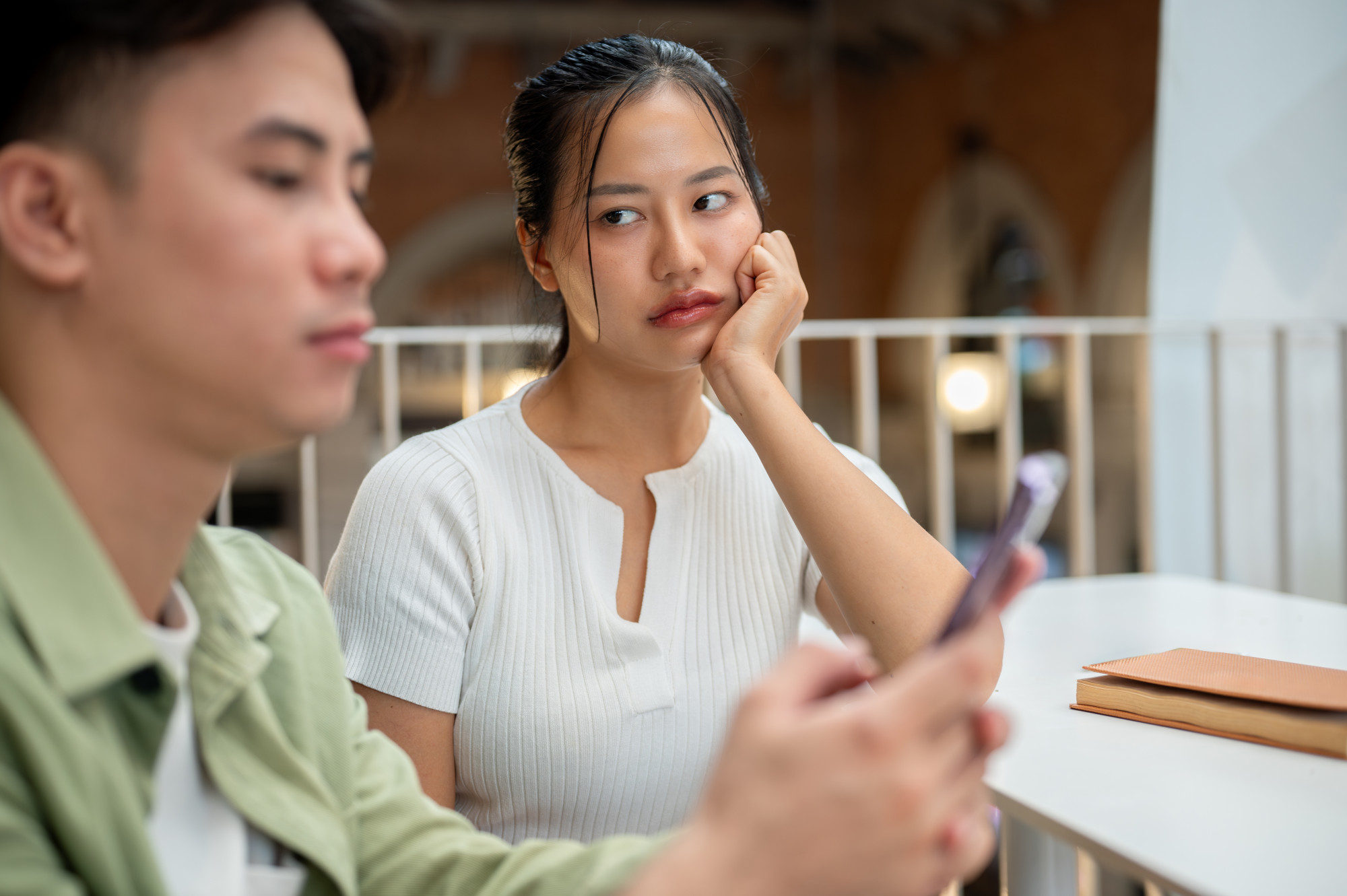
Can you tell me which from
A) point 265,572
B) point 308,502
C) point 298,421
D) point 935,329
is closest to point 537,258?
point 265,572

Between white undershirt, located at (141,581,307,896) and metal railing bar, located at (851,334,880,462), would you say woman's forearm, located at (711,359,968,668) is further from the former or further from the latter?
metal railing bar, located at (851,334,880,462)

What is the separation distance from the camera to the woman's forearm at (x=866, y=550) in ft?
3.52

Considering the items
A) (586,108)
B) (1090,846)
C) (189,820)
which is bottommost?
(1090,846)

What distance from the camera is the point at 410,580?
1.11m

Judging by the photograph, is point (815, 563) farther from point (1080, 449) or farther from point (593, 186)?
point (1080, 449)

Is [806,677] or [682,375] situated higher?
[682,375]

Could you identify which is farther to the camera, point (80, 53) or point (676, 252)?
point (676, 252)

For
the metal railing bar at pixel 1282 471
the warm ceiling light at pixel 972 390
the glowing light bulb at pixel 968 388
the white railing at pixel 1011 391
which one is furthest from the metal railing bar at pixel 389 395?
the glowing light bulb at pixel 968 388

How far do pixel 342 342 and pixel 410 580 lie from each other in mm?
554

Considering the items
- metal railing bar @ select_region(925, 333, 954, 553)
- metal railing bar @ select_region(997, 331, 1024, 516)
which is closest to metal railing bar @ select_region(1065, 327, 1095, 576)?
metal railing bar @ select_region(997, 331, 1024, 516)

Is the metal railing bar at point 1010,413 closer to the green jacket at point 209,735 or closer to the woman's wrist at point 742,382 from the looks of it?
the woman's wrist at point 742,382

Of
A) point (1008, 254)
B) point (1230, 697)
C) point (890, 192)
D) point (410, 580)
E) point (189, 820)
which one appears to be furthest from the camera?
point (890, 192)

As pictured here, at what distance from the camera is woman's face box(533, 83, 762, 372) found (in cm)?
118

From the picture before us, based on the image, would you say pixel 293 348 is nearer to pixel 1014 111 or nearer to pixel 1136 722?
pixel 1136 722
